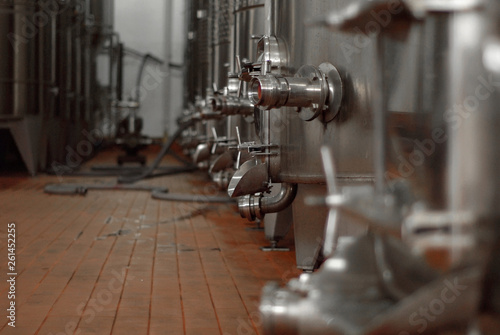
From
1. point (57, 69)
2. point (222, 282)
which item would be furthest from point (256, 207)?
point (57, 69)

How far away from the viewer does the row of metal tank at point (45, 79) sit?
6535mm

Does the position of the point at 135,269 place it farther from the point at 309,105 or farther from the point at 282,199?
the point at 309,105

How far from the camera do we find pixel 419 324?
32.5 inches

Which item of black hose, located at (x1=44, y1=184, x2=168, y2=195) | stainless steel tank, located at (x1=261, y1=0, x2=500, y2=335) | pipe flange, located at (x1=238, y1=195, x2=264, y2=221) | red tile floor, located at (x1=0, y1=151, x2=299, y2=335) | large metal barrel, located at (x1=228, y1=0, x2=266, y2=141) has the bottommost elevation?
black hose, located at (x1=44, y1=184, x2=168, y2=195)

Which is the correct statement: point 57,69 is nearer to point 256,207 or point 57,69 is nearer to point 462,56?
point 256,207

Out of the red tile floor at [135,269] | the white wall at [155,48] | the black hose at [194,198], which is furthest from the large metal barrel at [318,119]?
the white wall at [155,48]

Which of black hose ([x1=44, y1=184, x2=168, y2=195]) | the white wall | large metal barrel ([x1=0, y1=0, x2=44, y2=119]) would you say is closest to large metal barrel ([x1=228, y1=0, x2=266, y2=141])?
black hose ([x1=44, y1=184, x2=168, y2=195])

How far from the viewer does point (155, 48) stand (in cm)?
1239

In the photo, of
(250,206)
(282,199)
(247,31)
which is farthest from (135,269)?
(247,31)

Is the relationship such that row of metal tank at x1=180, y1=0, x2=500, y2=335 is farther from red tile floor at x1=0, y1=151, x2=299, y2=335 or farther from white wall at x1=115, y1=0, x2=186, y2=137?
white wall at x1=115, y1=0, x2=186, y2=137

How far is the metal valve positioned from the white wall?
10559 millimetres

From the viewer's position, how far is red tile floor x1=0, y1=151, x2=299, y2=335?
1.82 metres

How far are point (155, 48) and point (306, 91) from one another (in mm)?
10946

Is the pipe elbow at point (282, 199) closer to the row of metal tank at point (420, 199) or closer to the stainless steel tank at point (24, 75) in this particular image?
the row of metal tank at point (420, 199)
